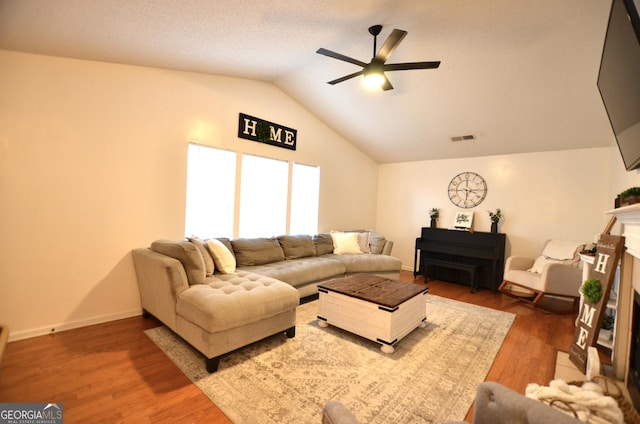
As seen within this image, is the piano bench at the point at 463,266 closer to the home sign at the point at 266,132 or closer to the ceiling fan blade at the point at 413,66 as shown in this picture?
the home sign at the point at 266,132

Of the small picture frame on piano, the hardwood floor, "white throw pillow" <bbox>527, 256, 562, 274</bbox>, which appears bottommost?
the hardwood floor

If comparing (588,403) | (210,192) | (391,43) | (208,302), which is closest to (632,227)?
(588,403)

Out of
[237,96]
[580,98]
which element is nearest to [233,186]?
[237,96]

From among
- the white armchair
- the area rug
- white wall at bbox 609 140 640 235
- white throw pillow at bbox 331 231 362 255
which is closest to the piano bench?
the white armchair

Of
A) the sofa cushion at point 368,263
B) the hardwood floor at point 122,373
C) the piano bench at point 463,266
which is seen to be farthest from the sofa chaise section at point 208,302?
the piano bench at point 463,266

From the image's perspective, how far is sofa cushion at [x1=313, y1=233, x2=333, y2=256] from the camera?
14.3 ft

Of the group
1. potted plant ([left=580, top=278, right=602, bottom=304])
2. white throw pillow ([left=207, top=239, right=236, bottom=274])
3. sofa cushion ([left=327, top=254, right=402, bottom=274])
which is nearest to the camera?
potted plant ([left=580, top=278, right=602, bottom=304])

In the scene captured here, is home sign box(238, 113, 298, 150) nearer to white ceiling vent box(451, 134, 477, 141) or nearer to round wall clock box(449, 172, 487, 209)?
white ceiling vent box(451, 134, 477, 141)

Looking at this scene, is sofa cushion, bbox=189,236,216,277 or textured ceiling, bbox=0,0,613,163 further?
sofa cushion, bbox=189,236,216,277

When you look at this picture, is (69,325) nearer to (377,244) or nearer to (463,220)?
(377,244)

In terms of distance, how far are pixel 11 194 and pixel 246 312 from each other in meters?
2.19

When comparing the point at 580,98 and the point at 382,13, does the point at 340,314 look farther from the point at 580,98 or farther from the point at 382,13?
the point at 580,98

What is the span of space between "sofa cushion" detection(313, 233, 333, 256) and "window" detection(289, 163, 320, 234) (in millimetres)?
340

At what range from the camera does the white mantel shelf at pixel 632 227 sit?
5.24 ft
